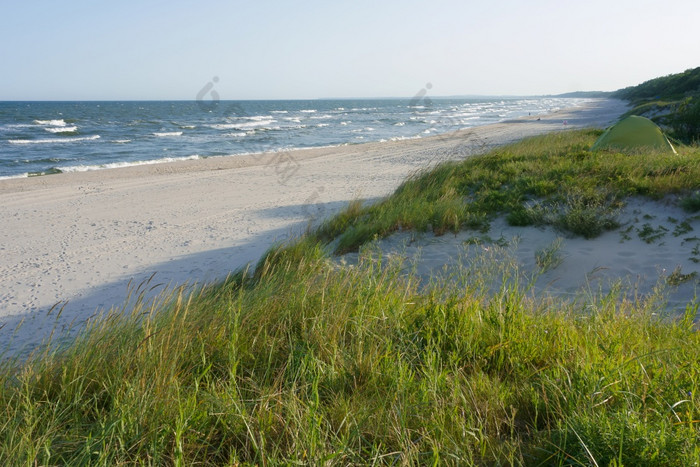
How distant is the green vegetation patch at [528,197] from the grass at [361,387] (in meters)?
2.87

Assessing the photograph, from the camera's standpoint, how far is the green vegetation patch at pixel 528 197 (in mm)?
6469

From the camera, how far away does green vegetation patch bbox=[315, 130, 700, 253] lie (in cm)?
647

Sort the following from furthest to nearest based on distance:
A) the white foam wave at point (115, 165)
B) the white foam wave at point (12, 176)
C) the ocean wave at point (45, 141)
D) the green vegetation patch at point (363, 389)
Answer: the ocean wave at point (45, 141)
the white foam wave at point (115, 165)
the white foam wave at point (12, 176)
the green vegetation patch at point (363, 389)

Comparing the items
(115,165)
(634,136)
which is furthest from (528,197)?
(115,165)

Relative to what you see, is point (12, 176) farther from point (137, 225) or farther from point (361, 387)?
point (361, 387)

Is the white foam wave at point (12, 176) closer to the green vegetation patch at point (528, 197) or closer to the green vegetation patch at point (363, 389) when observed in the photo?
the green vegetation patch at point (528, 197)

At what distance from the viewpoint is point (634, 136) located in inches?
445

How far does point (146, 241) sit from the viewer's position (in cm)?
775

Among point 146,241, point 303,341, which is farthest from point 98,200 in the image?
point 303,341

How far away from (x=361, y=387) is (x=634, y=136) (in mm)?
11493

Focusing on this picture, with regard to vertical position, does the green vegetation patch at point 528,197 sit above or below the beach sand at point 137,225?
above

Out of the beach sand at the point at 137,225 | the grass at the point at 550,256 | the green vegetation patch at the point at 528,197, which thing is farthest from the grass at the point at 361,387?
the green vegetation patch at the point at 528,197

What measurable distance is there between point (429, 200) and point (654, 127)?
7149 millimetres

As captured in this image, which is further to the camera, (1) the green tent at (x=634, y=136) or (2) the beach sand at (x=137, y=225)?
(1) the green tent at (x=634, y=136)
